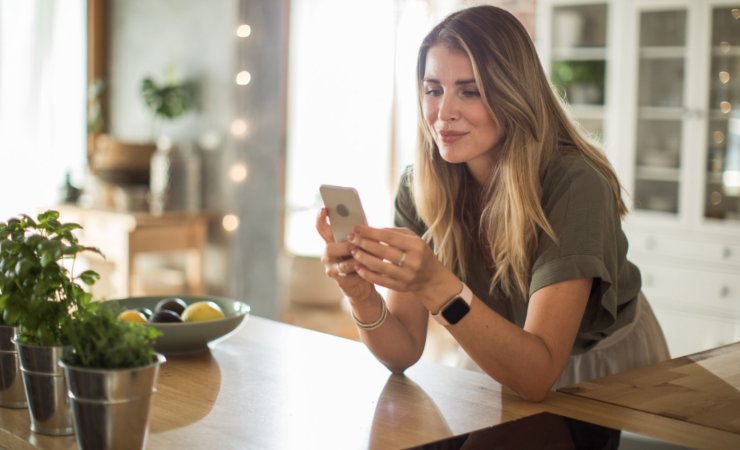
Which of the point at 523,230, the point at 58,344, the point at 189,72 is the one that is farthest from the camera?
the point at 189,72

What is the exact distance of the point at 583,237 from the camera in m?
1.66

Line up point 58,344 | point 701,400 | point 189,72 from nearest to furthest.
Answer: point 58,344, point 701,400, point 189,72

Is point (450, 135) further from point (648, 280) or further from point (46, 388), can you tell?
point (648, 280)

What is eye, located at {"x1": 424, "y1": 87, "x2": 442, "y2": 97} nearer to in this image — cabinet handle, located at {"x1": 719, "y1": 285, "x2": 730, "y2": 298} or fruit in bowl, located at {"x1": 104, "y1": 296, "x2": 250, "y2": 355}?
fruit in bowl, located at {"x1": 104, "y1": 296, "x2": 250, "y2": 355}

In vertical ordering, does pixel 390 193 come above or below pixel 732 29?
below

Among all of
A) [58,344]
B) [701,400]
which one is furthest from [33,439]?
[701,400]

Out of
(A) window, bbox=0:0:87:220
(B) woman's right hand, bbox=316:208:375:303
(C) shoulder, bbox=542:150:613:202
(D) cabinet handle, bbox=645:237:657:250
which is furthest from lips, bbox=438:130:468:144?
(A) window, bbox=0:0:87:220

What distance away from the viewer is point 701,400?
155 centimetres

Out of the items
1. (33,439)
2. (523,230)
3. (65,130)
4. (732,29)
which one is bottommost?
(33,439)

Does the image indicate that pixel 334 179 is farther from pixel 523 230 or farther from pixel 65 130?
pixel 523 230

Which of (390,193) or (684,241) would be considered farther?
(390,193)

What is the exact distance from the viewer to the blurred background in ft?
14.6

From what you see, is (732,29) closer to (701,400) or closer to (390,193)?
(390,193)

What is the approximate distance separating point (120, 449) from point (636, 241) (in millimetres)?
3950
